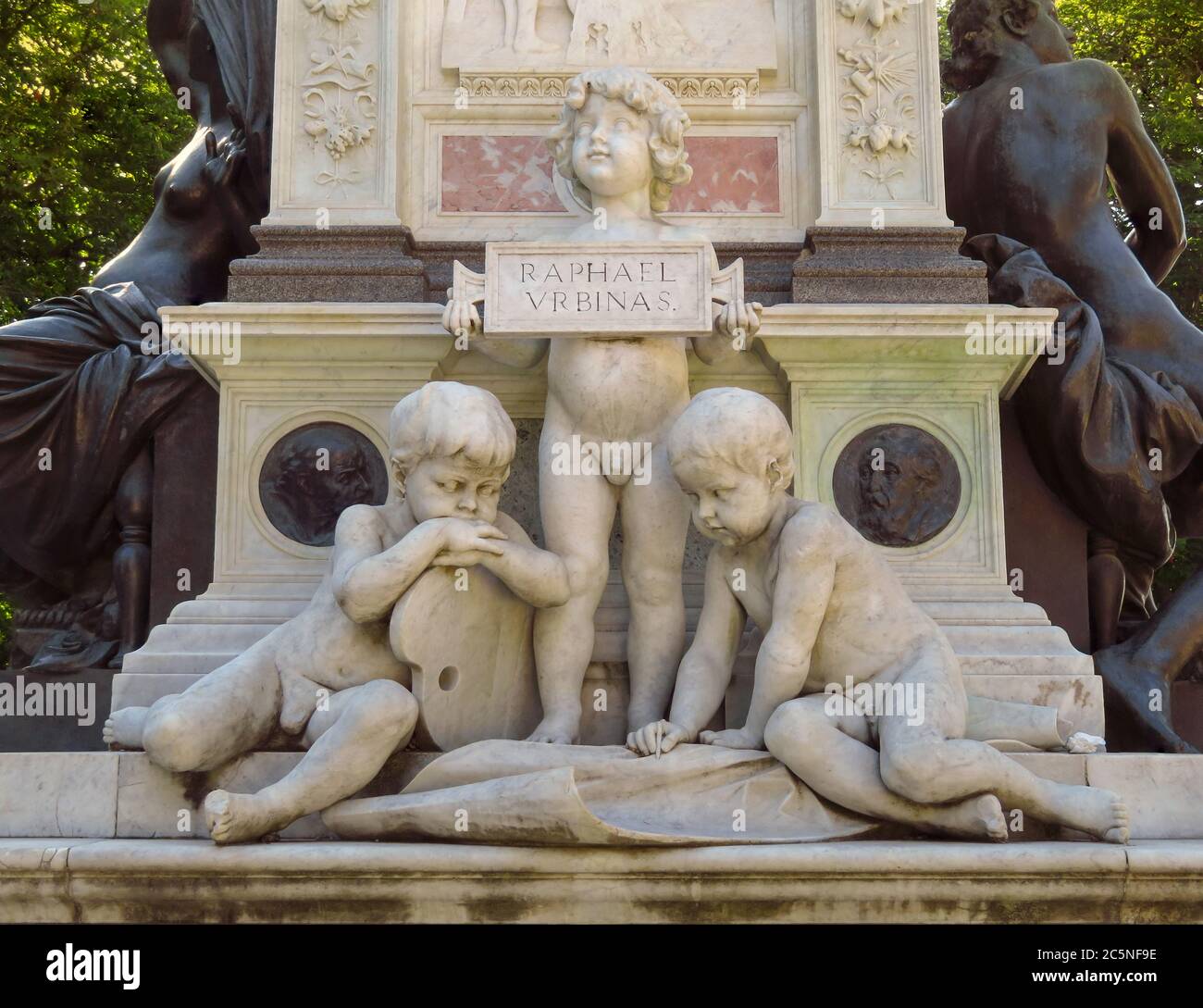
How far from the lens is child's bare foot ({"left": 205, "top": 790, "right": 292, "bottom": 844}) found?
532cm

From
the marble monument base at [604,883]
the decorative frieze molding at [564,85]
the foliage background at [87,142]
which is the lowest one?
the marble monument base at [604,883]

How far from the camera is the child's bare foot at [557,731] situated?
20.1 ft

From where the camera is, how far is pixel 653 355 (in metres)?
6.57

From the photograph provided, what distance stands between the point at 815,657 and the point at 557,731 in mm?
966

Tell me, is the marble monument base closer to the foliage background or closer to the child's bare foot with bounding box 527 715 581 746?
the child's bare foot with bounding box 527 715 581 746

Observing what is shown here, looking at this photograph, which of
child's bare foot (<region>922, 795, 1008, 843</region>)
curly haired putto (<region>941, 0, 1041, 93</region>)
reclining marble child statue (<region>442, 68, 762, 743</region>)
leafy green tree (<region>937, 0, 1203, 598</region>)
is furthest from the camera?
leafy green tree (<region>937, 0, 1203, 598</region>)

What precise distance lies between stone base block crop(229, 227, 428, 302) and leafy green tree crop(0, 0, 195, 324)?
9.06 metres

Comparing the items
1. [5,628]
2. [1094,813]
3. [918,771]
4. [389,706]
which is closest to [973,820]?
[918,771]

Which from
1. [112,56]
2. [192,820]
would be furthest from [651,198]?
[112,56]

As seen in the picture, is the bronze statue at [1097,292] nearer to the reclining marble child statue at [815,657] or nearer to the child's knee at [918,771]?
the reclining marble child statue at [815,657]

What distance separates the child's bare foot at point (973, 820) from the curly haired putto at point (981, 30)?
4.73m

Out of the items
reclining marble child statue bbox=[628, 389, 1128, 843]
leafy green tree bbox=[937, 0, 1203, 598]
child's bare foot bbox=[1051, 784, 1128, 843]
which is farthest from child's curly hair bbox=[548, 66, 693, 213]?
leafy green tree bbox=[937, 0, 1203, 598]

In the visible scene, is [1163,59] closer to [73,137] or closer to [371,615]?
[73,137]

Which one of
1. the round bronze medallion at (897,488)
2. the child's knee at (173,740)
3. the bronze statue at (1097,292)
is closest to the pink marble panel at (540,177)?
the bronze statue at (1097,292)
